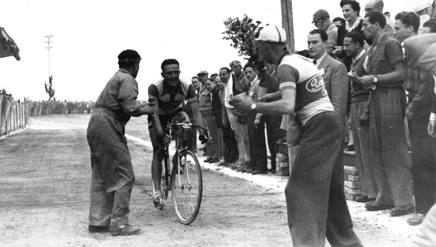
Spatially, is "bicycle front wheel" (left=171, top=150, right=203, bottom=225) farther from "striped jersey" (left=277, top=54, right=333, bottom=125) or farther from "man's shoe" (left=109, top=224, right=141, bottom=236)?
"striped jersey" (left=277, top=54, right=333, bottom=125)

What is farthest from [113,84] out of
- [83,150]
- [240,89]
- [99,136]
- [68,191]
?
[83,150]

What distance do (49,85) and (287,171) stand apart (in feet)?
346

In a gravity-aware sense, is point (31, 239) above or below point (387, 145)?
below

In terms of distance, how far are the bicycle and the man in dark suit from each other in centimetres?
173

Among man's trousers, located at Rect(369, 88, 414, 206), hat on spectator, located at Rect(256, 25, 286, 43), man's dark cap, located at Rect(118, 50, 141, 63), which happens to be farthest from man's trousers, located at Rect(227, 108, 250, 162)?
hat on spectator, located at Rect(256, 25, 286, 43)

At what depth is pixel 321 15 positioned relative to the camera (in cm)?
1235

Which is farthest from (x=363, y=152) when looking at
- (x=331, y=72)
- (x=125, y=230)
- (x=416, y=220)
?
(x=125, y=230)

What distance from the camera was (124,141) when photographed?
845 centimetres

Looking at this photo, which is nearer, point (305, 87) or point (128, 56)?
point (305, 87)

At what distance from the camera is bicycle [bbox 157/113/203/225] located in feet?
28.2

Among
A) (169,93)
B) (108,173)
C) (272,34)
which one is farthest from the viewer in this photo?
(169,93)

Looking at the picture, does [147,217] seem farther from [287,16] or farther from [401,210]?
[287,16]

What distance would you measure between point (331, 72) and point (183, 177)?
217cm

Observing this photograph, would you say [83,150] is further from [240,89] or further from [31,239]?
[31,239]
